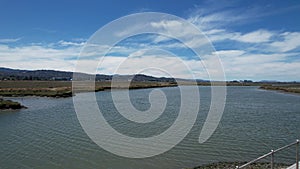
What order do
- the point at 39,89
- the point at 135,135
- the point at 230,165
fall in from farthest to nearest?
the point at 39,89
the point at 135,135
the point at 230,165

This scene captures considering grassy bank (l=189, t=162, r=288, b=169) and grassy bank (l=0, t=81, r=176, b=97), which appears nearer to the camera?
grassy bank (l=189, t=162, r=288, b=169)

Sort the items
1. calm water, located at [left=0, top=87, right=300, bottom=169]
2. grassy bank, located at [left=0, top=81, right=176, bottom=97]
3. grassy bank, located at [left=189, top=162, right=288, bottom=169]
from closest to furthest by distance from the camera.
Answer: grassy bank, located at [left=189, top=162, right=288, bottom=169] → calm water, located at [left=0, top=87, right=300, bottom=169] → grassy bank, located at [left=0, top=81, right=176, bottom=97]

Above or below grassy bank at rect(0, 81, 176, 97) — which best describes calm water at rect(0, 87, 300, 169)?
below

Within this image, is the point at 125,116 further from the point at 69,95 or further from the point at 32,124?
the point at 69,95

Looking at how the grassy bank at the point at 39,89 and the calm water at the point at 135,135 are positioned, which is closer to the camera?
the calm water at the point at 135,135

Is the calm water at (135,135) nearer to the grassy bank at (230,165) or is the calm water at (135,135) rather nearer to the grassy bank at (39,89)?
the grassy bank at (230,165)

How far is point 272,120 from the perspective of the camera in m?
27.9

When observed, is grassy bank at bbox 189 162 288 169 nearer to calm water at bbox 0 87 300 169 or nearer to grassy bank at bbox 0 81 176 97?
calm water at bbox 0 87 300 169

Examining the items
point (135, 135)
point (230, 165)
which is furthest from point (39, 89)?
point (230, 165)

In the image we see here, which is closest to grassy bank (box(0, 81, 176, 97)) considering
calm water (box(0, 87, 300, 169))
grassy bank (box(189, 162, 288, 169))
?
calm water (box(0, 87, 300, 169))

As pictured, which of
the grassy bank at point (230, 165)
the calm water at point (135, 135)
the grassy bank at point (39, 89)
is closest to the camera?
the grassy bank at point (230, 165)

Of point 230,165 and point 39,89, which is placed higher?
point 39,89

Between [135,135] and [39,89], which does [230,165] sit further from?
[39,89]

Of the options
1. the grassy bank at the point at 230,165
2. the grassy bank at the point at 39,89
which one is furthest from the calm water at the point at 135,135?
the grassy bank at the point at 39,89
